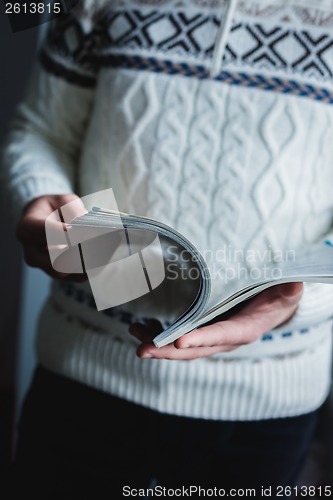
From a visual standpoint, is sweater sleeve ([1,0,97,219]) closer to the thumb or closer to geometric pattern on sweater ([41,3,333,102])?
geometric pattern on sweater ([41,3,333,102])

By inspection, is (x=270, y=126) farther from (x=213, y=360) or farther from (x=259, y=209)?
(x=213, y=360)

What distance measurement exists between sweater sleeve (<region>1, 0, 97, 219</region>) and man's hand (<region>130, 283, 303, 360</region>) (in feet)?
0.63

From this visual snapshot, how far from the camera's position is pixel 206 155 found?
0.48 m

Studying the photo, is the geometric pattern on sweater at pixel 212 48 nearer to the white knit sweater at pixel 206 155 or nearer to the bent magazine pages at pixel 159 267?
the white knit sweater at pixel 206 155

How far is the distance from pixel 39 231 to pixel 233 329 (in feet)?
0.57

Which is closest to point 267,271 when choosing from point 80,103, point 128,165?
point 128,165

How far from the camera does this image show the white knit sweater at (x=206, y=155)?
472 millimetres

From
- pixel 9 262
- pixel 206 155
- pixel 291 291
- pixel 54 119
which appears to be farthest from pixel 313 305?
pixel 9 262

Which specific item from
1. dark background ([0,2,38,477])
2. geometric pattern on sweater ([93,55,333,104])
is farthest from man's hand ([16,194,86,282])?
dark background ([0,2,38,477])

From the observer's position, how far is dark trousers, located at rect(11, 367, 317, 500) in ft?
1.77

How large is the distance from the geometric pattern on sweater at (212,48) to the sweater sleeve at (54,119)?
0.8 inches

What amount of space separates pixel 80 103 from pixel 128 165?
113mm

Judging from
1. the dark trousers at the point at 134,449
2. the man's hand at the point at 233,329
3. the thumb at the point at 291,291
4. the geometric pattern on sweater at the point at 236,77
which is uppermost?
the geometric pattern on sweater at the point at 236,77

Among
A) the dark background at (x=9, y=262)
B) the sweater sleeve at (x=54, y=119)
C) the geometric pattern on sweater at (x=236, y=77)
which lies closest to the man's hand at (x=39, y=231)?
the sweater sleeve at (x=54, y=119)
